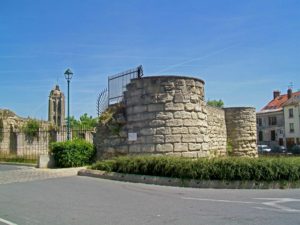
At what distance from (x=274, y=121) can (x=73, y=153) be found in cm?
6066

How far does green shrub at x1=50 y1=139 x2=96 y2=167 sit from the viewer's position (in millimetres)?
18656

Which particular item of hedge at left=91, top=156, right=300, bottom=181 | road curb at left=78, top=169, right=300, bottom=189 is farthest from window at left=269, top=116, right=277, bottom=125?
road curb at left=78, top=169, right=300, bottom=189

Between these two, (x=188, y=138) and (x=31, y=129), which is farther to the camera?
(x=31, y=129)

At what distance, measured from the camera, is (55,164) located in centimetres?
1927

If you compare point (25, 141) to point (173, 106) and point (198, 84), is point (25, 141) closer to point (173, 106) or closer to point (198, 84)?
point (173, 106)

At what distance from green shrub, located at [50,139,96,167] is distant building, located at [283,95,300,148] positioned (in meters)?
54.3

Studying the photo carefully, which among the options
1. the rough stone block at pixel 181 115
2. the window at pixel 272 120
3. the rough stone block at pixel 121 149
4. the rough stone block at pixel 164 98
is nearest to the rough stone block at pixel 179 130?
the rough stone block at pixel 181 115

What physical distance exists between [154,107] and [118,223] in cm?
886

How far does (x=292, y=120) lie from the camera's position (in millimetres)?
66938

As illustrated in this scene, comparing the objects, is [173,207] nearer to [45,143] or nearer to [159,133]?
[159,133]

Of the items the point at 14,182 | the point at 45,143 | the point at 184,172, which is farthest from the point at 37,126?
the point at 184,172

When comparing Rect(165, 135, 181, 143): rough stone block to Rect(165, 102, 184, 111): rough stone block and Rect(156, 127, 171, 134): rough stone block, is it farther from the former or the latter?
Rect(165, 102, 184, 111): rough stone block

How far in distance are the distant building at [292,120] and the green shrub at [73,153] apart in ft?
178

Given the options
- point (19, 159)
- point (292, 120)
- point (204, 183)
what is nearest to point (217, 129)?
point (204, 183)
